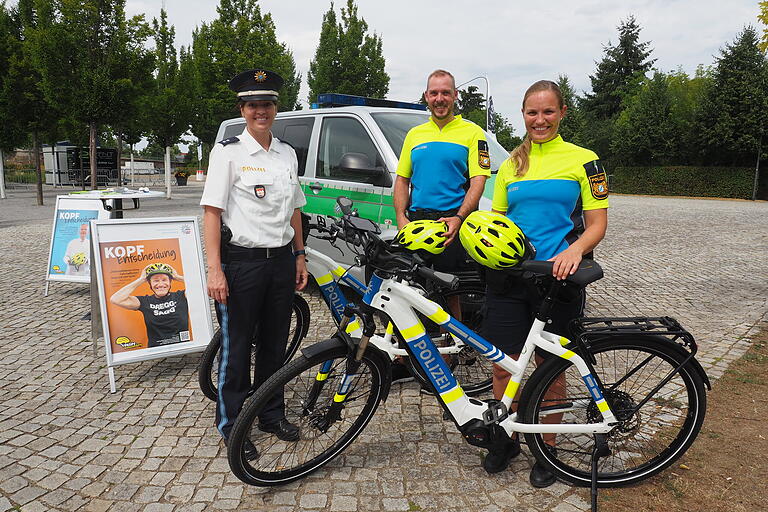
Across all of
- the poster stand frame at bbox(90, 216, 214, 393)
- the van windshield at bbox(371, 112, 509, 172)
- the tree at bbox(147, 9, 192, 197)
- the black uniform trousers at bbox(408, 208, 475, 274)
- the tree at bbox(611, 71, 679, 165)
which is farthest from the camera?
the tree at bbox(611, 71, 679, 165)

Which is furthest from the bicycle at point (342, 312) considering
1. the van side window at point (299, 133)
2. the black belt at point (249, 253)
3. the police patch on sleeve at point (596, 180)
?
the van side window at point (299, 133)

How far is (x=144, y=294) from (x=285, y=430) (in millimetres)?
1926

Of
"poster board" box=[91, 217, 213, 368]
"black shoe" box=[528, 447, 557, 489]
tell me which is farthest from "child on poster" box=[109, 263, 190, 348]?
"black shoe" box=[528, 447, 557, 489]

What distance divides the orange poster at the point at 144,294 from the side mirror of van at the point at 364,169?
5.68ft

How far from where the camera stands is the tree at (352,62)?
96.5 feet

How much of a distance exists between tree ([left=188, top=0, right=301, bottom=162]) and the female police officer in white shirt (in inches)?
880

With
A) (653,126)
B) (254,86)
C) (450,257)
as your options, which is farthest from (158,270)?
(653,126)

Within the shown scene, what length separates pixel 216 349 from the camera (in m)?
3.60

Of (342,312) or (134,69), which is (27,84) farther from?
(342,312)

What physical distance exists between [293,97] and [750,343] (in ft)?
122

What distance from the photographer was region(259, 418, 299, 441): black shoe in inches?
122

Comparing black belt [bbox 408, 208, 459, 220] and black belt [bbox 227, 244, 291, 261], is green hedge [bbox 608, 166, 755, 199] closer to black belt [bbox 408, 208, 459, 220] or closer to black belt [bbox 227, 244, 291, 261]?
black belt [bbox 408, 208, 459, 220]

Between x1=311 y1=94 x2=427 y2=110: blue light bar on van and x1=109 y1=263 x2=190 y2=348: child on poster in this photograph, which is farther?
x1=311 y1=94 x2=427 y2=110: blue light bar on van

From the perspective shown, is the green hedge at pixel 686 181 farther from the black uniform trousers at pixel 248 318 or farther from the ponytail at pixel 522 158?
the black uniform trousers at pixel 248 318
